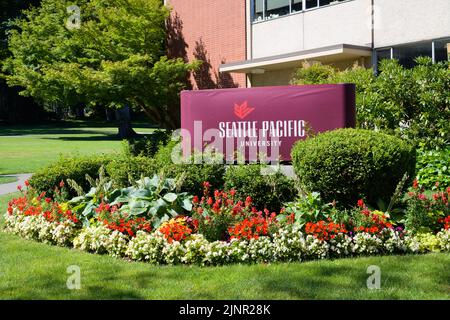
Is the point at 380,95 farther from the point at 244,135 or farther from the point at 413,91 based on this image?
the point at 244,135

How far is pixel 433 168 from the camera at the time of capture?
11.2 meters

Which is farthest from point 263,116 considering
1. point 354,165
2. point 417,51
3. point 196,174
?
point 417,51

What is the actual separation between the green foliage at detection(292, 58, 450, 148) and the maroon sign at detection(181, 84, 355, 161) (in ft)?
9.33

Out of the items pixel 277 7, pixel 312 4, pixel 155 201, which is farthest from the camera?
pixel 277 7

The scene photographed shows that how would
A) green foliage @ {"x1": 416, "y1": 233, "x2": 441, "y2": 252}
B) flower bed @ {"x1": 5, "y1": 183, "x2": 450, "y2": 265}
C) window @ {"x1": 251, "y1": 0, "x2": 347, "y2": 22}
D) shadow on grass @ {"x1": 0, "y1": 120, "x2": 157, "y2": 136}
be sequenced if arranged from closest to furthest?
flower bed @ {"x1": 5, "y1": 183, "x2": 450, "y2": 265} → green foliage @ {"x1": 416, "y1": 233, "x2": 441, "y2": 252} → window @ {"x1": 251, "y1": 0, "x2": 347, "y2": 22} → shadow on grass @ {"x1": 0, "y1": 120, "x2": 157, "y2": 136}

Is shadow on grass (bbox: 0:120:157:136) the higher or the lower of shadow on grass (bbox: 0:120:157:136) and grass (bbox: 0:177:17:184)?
the higher

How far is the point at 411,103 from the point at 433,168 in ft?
4.69

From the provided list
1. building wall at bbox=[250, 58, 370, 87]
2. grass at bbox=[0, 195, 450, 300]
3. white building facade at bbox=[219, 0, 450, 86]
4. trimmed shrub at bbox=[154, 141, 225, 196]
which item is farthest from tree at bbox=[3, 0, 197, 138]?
grass at bbox=[0, 195, 450, 300]

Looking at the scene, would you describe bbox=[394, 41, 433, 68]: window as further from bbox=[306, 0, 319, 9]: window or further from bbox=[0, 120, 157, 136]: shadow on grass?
bbox=[0, 120, 157, 136]: shadow on grass

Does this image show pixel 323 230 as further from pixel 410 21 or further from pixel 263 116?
pixel 410 21

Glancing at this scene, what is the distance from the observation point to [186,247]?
20.7 feet

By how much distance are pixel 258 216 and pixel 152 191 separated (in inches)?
65.0

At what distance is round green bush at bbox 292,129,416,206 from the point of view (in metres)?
7.10
